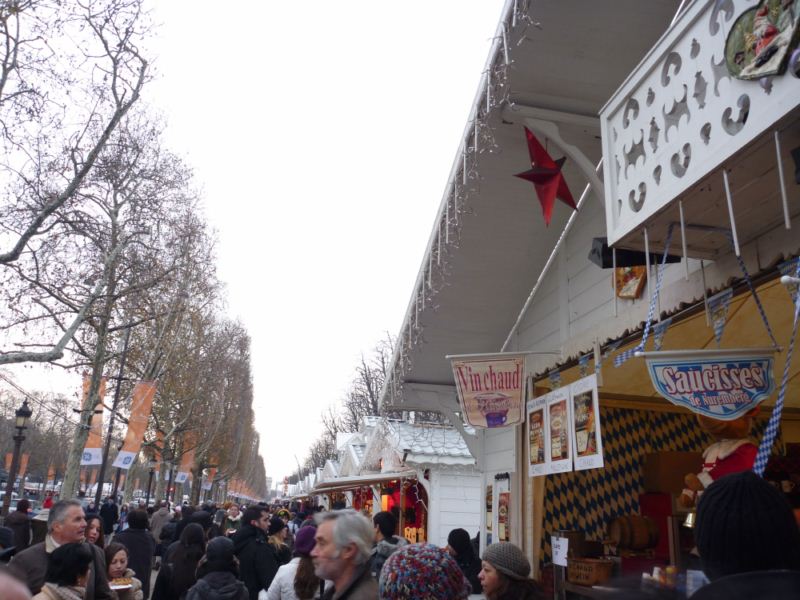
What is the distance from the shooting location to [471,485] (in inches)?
566

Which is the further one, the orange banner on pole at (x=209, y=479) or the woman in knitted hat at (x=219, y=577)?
the orange banner on pole at (x=209, y=479)

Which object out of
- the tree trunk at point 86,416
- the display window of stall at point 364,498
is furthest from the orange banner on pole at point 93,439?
the display window of stall at point 364,498

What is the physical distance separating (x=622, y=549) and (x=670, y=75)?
5369mm

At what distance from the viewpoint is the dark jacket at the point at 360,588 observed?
9.50ft

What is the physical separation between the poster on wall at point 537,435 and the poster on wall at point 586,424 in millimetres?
759

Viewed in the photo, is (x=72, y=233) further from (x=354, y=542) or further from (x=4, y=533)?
(x=354, y=542)

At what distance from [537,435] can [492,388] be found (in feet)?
2.52

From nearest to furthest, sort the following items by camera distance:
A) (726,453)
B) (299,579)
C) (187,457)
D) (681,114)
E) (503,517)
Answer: (681,114) → (726,453) → (299,579) → (503,517) → (187,457)

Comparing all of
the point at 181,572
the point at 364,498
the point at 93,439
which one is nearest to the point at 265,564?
the point at 181,572

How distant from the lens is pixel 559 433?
21.8 ft

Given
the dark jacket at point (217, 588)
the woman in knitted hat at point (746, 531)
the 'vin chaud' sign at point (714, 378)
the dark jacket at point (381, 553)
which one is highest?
the 'vin chaud' sign at point (714, 378)

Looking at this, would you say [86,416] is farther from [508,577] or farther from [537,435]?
[508,577]

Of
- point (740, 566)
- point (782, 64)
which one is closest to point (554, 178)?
point (782, 64)

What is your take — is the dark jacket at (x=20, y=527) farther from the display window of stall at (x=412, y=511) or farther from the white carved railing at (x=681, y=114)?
the white carved railing at (x=681, y=114)
